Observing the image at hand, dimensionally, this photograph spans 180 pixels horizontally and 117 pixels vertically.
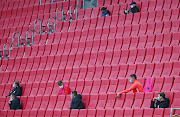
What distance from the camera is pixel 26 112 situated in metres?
6.72

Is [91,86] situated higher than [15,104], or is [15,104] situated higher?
[91,86]

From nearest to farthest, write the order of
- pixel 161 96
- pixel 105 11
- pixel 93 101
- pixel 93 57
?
pixel 161 96 → pixel 93 101 → pixel 93 57 → pixel 105 11

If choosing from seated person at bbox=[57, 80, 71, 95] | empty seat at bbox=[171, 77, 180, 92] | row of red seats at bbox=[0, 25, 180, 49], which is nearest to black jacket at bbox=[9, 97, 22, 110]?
seated person at bbox=[57, 80, 71, 95]

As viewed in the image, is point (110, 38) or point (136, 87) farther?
point (110, 38)

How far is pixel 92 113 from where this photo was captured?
19.8ft

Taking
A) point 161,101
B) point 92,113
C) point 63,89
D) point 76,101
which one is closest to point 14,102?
point 63,89

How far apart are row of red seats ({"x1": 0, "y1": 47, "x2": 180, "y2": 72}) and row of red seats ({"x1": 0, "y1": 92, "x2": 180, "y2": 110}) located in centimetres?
99

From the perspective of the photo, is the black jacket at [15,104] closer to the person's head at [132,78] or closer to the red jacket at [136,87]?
the red jacket at [136,87]

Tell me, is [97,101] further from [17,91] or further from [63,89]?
[17,91]

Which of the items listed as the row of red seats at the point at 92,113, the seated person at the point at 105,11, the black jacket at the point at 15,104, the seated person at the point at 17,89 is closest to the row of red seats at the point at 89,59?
the seated person at the point at 17,89

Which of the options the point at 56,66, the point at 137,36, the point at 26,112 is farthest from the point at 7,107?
the point at 137,36

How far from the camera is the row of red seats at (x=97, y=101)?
A: 5898mm

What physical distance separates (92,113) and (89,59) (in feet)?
5.50

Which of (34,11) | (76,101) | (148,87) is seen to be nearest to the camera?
(148,87)
